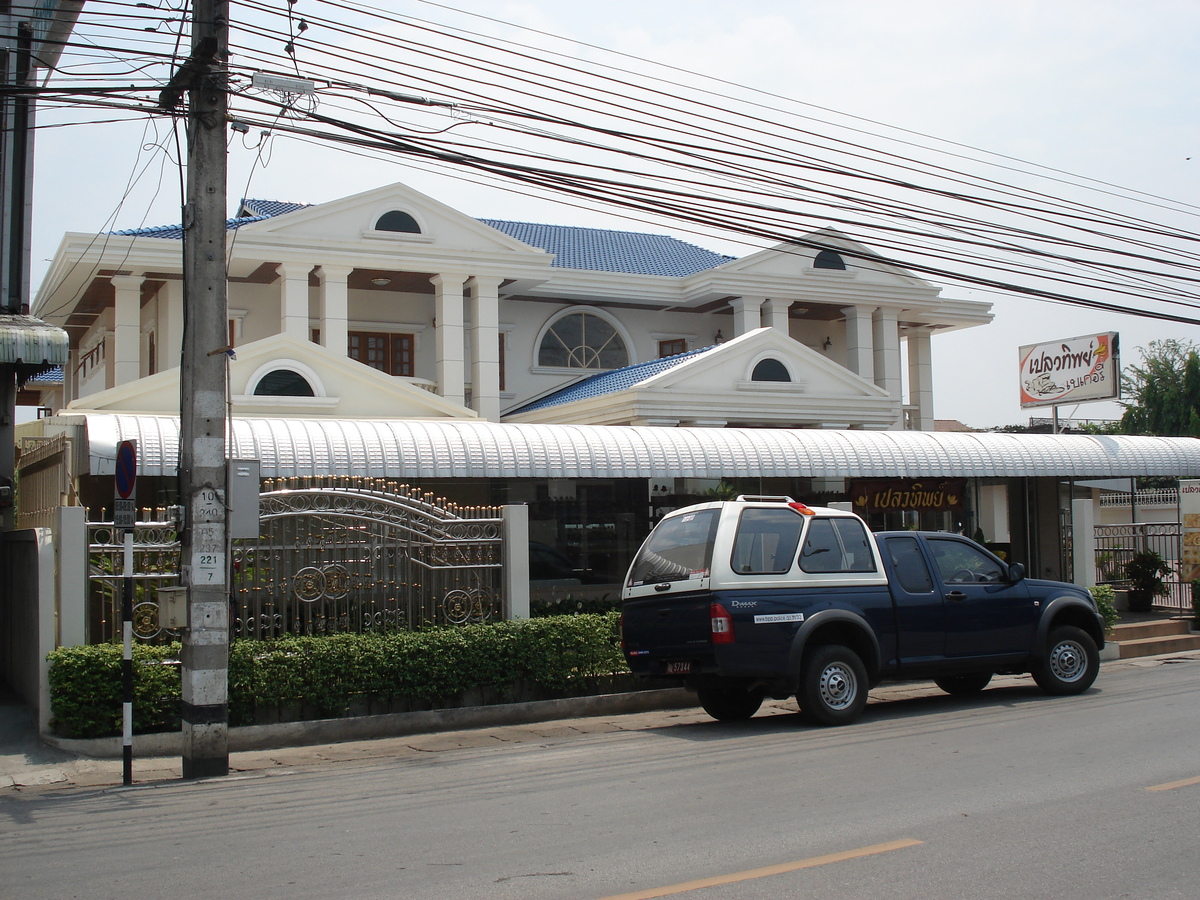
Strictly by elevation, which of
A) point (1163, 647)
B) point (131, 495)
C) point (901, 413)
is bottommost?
point (1163, 647)

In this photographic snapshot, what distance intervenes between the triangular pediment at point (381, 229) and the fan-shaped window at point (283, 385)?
3.75m

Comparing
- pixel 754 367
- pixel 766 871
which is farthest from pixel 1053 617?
pixel 754 367

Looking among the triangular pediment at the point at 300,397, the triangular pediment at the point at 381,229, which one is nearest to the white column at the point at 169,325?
the triangular pediment at the point at 381,229

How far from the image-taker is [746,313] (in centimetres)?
2819

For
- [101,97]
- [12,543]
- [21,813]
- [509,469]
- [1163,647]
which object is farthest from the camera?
[1163,647]

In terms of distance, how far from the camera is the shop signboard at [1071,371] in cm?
2566

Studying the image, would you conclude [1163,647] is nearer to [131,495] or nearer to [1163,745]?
[1163,745]

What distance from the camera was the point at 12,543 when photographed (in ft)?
44.2

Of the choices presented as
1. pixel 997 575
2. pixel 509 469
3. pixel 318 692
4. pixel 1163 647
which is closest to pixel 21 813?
pixel 318 692

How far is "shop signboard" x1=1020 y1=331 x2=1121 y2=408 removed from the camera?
2566 centimetres

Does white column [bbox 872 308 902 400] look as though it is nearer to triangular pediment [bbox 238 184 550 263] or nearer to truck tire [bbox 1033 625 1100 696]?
triangular pediment [bbox 238 184 550 263]

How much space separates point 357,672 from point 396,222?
14.4 m

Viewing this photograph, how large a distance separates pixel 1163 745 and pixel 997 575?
3234 mm

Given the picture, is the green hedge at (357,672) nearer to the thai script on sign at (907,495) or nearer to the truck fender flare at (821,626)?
the truck fender flare at (821,626)
